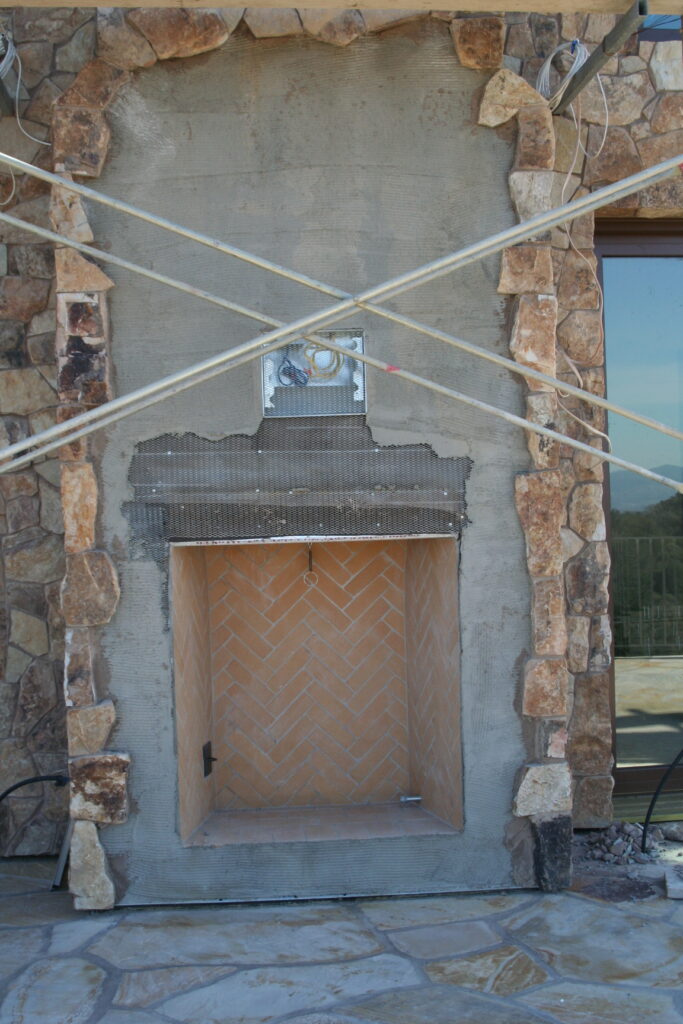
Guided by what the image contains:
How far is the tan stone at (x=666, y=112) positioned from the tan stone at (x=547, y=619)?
7.98 ft

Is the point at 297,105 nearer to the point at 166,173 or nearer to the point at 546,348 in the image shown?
the point at 166,173

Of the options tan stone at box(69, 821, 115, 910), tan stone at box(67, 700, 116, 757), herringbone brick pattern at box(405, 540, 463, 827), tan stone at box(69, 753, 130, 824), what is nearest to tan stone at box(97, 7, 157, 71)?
herringbone brick pattern at box(405, 540, 463, 827)

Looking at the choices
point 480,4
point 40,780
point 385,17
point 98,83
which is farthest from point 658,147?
point 40,780

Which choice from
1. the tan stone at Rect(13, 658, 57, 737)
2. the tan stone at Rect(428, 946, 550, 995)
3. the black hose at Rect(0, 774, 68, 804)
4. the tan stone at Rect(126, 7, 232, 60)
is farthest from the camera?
the tan stone at Rect(13, 658, 57, 737)

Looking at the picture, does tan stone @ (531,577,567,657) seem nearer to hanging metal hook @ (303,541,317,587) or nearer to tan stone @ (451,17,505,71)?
hanging metal hook @ (303,541,317,587)

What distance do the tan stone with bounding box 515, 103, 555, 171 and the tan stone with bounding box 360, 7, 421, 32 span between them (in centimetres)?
60

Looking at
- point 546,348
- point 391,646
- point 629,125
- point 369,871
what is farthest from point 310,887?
point 629,125

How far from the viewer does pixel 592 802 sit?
16.1 feet

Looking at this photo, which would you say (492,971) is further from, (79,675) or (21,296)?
(21,296)

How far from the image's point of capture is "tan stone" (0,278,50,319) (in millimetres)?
4793

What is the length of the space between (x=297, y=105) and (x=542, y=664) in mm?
2568

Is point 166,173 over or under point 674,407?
over

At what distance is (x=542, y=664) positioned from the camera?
4.23m

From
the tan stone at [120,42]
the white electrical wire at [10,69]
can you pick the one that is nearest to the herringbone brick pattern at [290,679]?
the white electrical wire at [10,69]
